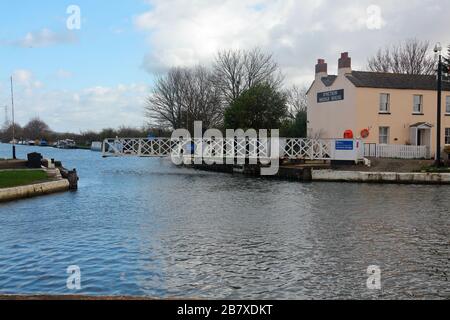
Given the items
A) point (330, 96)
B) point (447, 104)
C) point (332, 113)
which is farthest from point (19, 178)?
point (447, 104)

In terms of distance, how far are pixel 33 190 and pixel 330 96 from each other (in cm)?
2459

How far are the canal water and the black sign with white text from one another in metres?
17.2

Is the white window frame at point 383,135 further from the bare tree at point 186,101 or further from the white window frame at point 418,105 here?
the bare tree at point 186,101

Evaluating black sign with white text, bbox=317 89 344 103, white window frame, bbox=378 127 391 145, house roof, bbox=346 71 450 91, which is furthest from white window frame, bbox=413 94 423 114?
black sign with white text, bbox=317 89 344 103

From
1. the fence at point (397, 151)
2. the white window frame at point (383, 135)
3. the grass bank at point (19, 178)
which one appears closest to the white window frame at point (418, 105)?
the white window frame at point (383, 135)

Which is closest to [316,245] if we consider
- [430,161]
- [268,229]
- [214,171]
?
[268,229]

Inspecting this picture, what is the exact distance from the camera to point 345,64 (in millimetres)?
37875

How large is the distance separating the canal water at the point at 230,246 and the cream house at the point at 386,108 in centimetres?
1511

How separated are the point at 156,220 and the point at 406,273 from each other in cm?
856

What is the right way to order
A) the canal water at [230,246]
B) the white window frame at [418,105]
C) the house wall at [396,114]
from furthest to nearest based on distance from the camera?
1. the white window frame at [418,105]
2. the house wall at [396,114]
3. the canal water at [230,246]

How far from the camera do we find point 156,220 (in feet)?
53.1

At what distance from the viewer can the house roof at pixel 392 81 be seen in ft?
121

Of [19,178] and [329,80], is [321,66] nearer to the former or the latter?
[329,80]
